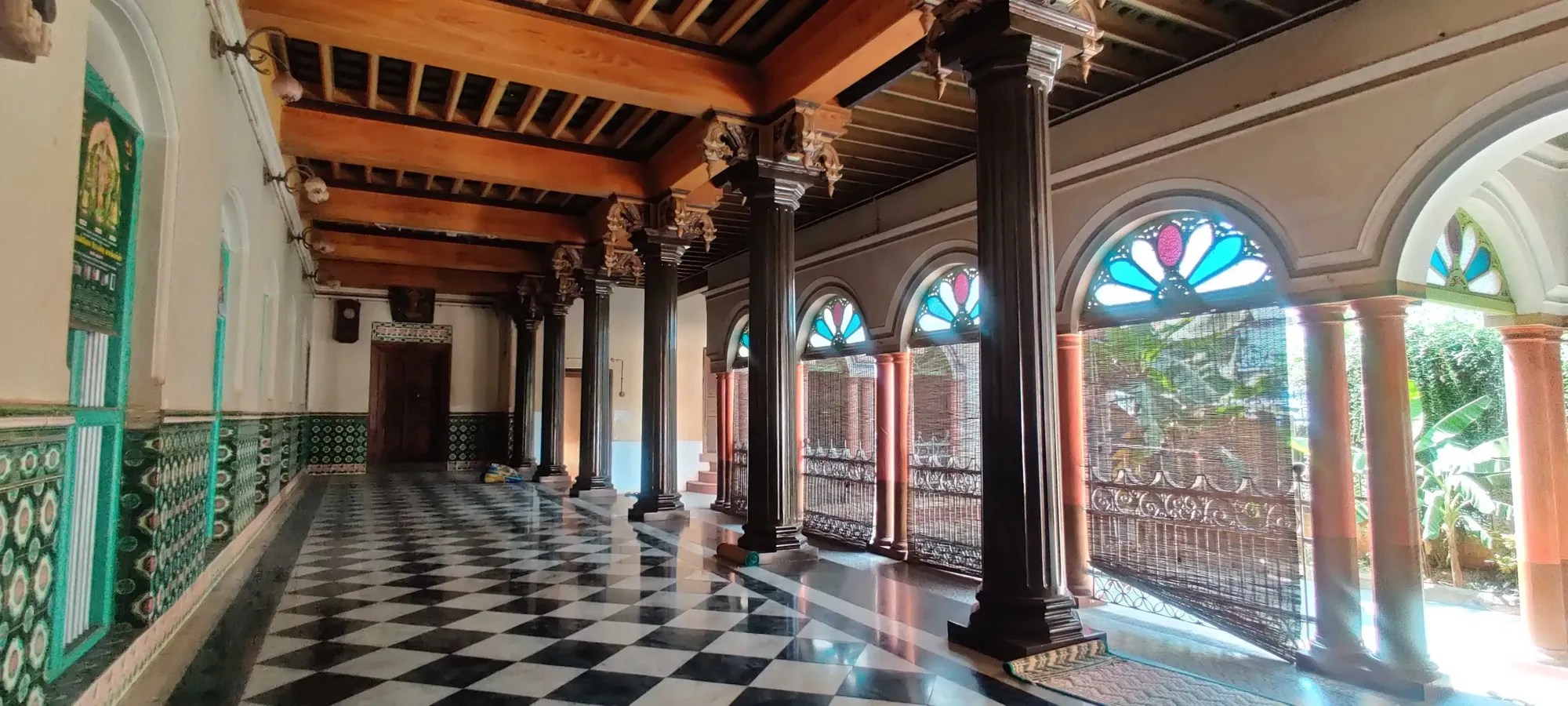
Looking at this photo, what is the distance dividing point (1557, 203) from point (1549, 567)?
265 centimetres

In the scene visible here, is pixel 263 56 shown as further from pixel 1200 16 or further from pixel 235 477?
pixel 1200 16

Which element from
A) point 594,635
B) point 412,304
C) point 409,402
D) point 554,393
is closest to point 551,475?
point 554,393

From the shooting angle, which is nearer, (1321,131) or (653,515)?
(1321,131)

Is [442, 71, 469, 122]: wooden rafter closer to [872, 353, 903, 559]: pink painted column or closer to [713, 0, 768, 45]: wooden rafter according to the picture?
[713, 0, 768, 45]: wooden rafter

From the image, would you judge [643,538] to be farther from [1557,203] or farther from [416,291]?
[416,291]

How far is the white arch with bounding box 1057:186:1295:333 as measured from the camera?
511cm

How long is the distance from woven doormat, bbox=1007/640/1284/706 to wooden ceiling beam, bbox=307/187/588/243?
8.03 m

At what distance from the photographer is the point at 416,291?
13805mm

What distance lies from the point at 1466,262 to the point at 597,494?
8601 millimetres

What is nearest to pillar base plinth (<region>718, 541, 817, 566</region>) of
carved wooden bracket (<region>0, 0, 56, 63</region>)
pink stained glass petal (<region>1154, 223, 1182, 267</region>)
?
pink stained glass petal (<region>1154, 223, 1182, 267</region>)

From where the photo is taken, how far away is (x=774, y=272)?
604 cm

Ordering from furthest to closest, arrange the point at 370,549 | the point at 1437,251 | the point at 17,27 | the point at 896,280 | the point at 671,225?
the point at 896,280, the point at 671,225, the point at 370,549, the point at 1437,251, the point at 17,27

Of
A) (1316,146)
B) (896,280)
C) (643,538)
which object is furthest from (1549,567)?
(643,538)

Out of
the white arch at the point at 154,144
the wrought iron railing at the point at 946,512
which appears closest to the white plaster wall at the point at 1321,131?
the wrought iron railing at the point at 946,512
